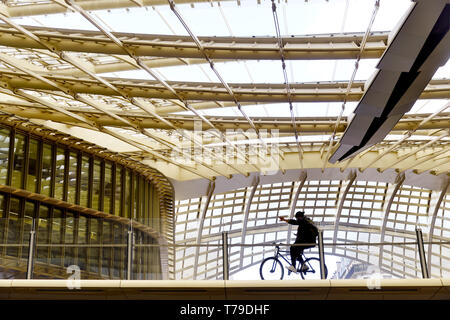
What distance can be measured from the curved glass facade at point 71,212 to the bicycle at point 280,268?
224 cm

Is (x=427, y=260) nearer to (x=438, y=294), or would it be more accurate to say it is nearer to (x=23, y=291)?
(x=438, y=294)

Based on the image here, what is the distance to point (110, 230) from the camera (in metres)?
13.4

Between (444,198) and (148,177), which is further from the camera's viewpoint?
Answer: (444,198)

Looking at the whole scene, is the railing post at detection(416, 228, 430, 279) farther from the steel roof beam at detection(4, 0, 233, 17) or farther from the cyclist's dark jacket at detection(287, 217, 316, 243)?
the steel roof beam at detection(4, 0, 233, 17)

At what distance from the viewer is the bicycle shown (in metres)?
12.3

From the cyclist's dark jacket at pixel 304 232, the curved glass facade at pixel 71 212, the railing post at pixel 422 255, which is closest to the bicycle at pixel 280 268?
the cyclist's dark jacket at pixel 304 232

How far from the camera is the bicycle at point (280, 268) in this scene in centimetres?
1227

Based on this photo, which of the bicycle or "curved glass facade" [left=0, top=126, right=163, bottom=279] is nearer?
the bicycle

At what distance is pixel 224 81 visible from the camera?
60.0 feet

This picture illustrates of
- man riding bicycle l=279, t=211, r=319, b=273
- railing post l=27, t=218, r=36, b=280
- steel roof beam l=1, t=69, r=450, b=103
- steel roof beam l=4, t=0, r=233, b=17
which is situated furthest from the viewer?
steel roof beam l=1, t=69, r=450, b=103

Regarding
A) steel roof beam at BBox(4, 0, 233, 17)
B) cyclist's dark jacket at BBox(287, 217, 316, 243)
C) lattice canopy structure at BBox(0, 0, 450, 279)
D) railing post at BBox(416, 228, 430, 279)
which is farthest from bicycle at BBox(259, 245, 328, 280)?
steel roof beam at BBox(4, 0, 233, 17)
